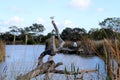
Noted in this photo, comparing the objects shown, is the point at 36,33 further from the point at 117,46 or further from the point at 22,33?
the point at 117,46

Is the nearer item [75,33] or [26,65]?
[26,65]

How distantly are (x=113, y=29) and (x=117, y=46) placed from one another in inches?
11.3

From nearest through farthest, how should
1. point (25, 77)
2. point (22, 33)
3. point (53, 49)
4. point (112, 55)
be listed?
point (112, 55) < point (25, 77) < point (22, 33) < point (53, 49)

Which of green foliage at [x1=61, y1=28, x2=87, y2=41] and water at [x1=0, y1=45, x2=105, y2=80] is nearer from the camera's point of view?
water at [x1=0, y1=45, x2=105, y2=80]

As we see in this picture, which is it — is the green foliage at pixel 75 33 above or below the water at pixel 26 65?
above

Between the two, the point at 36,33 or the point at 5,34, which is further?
the point at 5,34

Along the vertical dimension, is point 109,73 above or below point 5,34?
below

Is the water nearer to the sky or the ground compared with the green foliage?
nearer to the ground

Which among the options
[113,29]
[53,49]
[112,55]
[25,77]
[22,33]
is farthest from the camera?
[53,49]

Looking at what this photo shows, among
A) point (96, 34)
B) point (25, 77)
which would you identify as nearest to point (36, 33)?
point (25, 77)

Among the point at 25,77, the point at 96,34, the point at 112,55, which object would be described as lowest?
the point at 25,77

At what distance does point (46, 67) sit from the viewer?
4805mm

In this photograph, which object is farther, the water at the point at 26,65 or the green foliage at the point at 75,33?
the green foliage at the point at 75,33

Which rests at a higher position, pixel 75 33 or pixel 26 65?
pixel 75 33
